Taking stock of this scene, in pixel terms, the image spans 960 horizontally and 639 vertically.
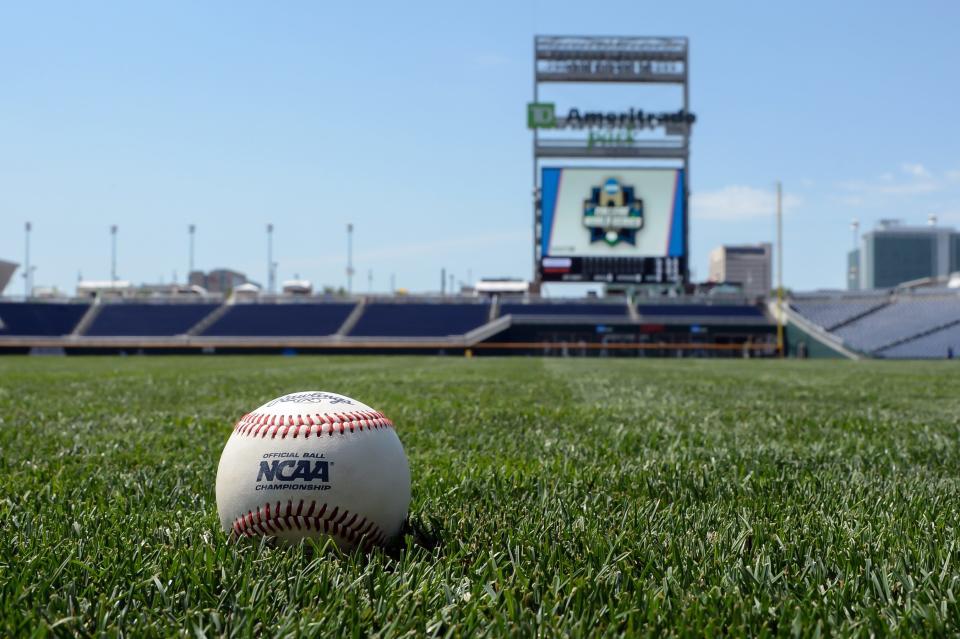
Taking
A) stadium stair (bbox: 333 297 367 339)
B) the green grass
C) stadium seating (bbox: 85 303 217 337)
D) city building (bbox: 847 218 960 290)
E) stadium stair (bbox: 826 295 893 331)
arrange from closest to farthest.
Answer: the green grass, stadium stair (bbox: 826 295 893 331), stadium stair (bbox: 333 297 367 339), stadium seating (bbox: 85 303 217 337), city building (bbox: 847 218 960 290)

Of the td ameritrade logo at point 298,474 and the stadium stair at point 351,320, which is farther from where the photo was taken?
Result: the stadium stair at point 351,320

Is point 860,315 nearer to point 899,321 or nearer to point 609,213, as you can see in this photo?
point 899,321

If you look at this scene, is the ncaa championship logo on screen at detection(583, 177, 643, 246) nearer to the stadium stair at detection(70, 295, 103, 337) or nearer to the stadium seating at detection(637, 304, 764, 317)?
the stadium seating at detection(637, 304, 764, 317)

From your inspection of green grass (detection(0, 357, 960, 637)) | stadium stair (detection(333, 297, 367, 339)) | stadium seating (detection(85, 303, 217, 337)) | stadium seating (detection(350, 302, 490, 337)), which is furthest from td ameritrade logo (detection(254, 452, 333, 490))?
stadium seating (detection(85, 303, 217, 337))

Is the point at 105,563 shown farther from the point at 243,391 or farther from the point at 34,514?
the point at 243,391

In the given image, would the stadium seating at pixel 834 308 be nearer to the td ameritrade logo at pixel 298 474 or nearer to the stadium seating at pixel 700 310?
the stadium seating at pixel 700 310

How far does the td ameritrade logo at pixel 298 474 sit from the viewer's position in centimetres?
208

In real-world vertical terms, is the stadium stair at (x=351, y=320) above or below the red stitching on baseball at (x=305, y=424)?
below

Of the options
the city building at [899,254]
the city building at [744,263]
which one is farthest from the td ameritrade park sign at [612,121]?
the city building at [744,263]

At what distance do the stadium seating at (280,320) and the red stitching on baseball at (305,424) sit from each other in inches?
1502

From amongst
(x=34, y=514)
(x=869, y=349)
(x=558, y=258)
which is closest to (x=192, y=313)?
(x=558, y=258)

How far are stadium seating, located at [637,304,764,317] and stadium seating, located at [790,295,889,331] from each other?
2699mm

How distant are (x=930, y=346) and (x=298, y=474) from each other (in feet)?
125

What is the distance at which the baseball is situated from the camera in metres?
2.09
